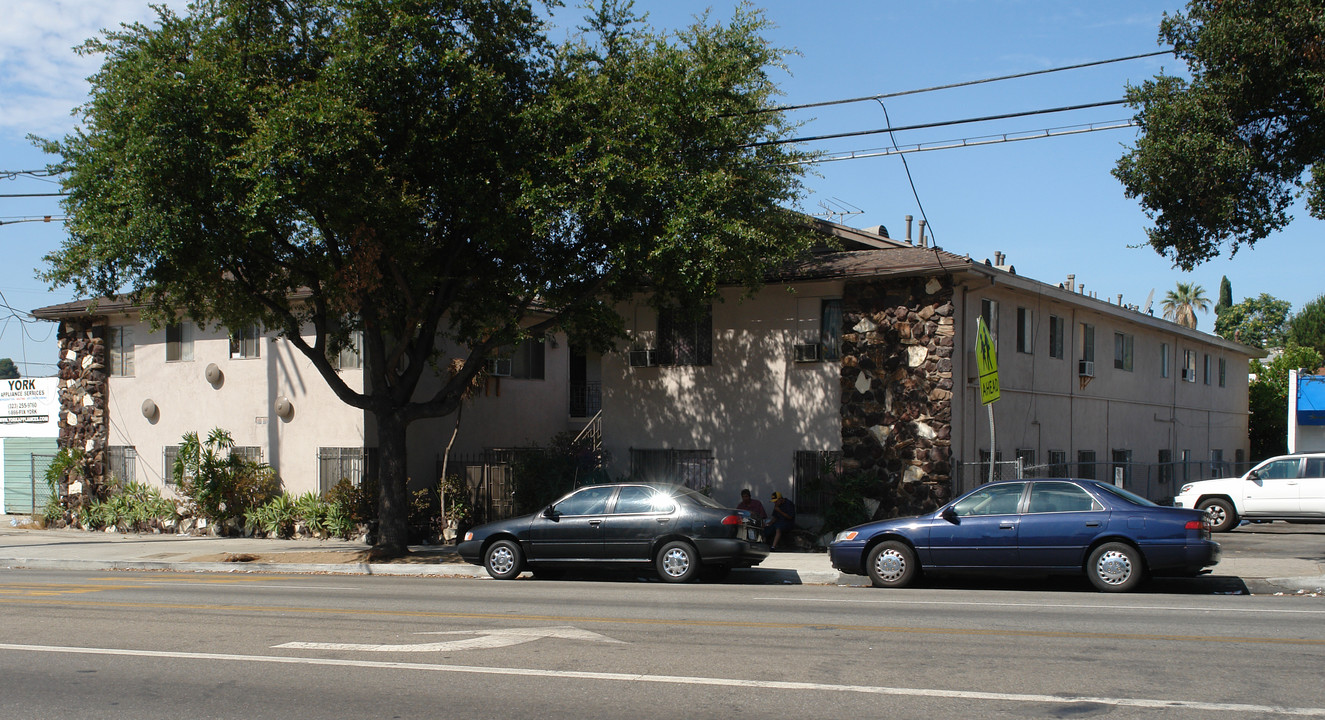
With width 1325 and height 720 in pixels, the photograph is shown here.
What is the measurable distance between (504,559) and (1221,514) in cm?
1512

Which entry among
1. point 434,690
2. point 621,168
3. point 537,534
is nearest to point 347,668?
point 434,690

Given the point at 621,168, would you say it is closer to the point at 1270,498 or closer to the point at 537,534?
the point at 537,534

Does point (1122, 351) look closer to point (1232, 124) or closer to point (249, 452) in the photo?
point (1232, 124)

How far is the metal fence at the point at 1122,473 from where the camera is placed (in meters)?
19.1

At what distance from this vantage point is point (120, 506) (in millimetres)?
24781

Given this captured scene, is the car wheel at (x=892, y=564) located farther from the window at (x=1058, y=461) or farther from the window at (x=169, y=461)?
the window at (x=169, y=461)

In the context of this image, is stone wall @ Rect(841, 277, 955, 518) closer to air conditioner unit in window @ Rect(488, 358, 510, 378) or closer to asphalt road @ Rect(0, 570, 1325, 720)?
asphalt road @ Rect(0, 570, 1325, 720)

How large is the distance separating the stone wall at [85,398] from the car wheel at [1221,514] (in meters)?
25.1

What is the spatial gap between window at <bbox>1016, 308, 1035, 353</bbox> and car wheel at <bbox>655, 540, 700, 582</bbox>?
992 cm

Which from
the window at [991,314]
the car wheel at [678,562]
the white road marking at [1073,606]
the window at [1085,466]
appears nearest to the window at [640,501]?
the car wheel at [678,562]

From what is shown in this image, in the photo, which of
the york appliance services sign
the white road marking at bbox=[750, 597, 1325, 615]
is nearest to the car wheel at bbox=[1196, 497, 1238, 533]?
the white road marking at bbox=[750, 597, 1325, 615]

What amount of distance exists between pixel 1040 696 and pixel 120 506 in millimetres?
23581

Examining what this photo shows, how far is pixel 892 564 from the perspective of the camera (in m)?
13.7

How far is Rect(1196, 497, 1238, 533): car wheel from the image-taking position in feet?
70.9
